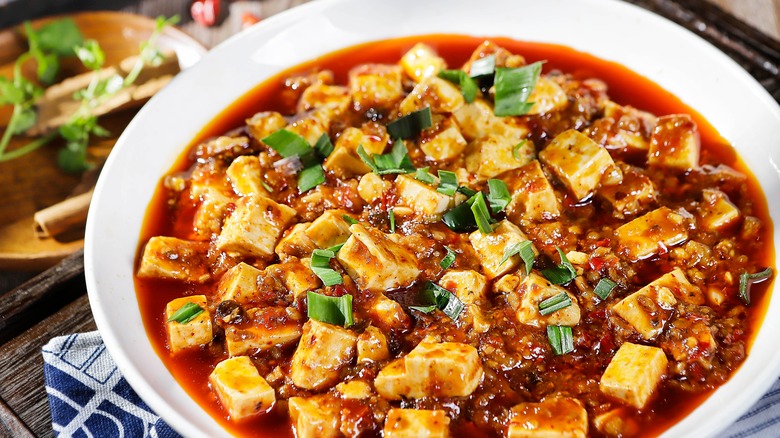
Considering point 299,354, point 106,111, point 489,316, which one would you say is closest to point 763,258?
point 489,316

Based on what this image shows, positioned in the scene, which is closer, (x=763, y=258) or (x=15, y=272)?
(x=763, y=258)

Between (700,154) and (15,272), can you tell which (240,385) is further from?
(700,154)

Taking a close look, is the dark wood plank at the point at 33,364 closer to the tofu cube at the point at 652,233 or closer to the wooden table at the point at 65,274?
the wooden table at the point at 65,274

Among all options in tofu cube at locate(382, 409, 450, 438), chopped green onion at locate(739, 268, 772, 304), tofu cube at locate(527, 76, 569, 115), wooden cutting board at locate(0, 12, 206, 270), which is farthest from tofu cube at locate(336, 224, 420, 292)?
wooden cutting board at locate(0, 12, 206, 270)

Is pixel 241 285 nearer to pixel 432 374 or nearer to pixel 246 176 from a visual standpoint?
pixel 246 176

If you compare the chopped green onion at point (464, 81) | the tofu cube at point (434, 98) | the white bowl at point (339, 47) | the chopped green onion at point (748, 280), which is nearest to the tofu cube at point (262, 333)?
the white bowl at point (339, 47)

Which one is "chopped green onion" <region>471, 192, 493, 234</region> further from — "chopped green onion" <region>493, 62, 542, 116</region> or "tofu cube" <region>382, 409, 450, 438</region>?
"tofu cube" <region>382, 409, 450, 438</region>
